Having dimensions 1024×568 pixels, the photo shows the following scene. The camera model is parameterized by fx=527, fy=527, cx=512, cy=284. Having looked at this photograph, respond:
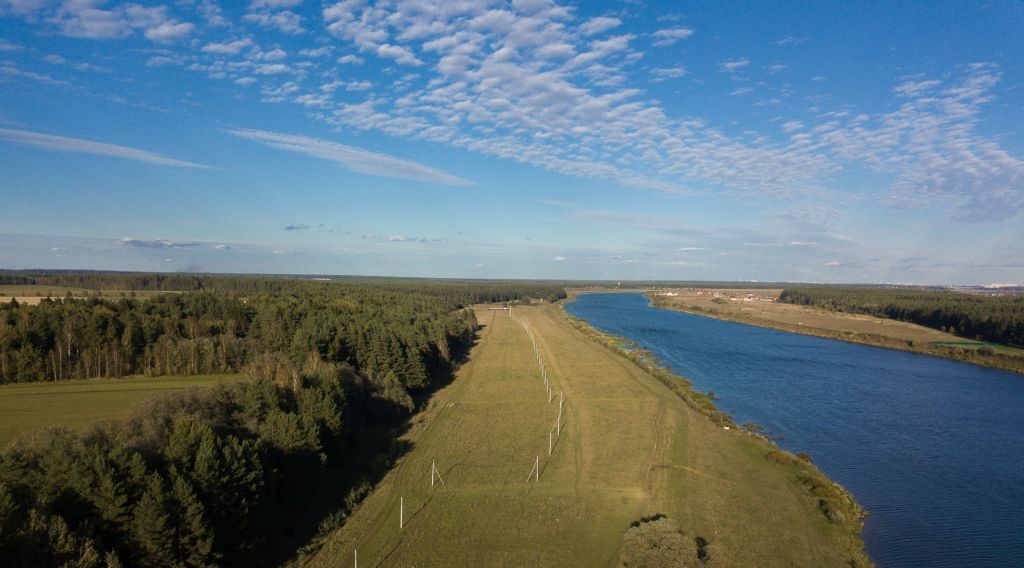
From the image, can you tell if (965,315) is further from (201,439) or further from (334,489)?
(201,439)

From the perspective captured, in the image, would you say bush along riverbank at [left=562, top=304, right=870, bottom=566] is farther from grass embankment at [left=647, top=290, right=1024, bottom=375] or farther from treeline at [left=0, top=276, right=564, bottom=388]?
grass embankment at [left=647, top=290, right=1024, bottom=375]

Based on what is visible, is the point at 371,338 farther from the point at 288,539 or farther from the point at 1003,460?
the point at 1003,460

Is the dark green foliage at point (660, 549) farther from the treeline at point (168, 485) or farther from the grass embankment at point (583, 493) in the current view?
the treeline at point (168, 485)

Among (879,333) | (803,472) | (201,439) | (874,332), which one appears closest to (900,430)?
(803,472)

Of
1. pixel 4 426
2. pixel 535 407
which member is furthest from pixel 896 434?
pixel 4 426

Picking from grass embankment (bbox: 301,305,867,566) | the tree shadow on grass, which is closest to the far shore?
grass embankment (bbox: 301,305,867,566)
